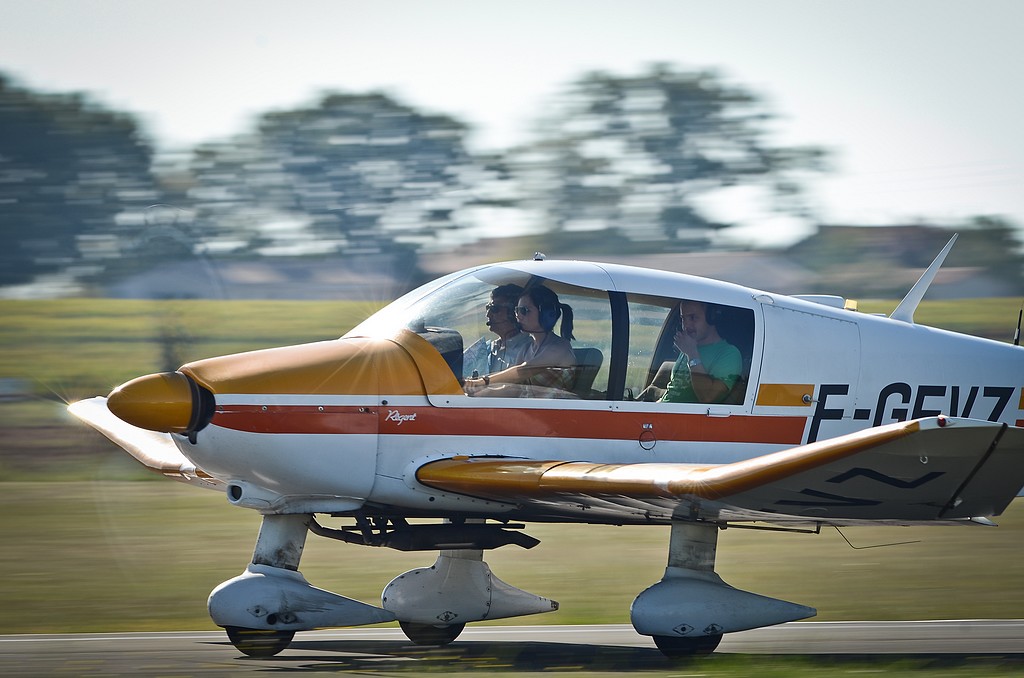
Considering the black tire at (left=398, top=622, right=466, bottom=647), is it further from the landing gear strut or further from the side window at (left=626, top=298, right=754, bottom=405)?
the side window at (left=626, top=298, right=754, bottom=405)

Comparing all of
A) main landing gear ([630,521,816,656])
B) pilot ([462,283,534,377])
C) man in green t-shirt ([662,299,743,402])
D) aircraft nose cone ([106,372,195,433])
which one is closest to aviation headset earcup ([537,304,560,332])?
pilot ([462,283,534,377])

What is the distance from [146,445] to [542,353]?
3.31 meters

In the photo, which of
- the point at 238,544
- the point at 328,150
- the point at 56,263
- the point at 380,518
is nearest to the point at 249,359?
the point at 380,518

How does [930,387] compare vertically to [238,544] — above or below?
above

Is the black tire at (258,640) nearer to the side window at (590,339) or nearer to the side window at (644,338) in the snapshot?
the side window at (590,339)

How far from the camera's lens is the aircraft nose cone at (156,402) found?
6.16 m

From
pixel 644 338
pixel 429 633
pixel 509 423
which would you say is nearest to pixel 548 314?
pixel 644 338

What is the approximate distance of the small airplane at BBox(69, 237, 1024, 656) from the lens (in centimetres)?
623

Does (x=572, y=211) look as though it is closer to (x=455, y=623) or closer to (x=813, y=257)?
(x=813, y=257)

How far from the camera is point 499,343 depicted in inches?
279

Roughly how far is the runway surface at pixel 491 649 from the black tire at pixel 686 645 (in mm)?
92

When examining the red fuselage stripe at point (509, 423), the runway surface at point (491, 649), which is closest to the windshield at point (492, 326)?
the red fuselage stripe at point (509, 423)

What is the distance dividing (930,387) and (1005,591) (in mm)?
3569

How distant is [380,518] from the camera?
7297 millimetres
